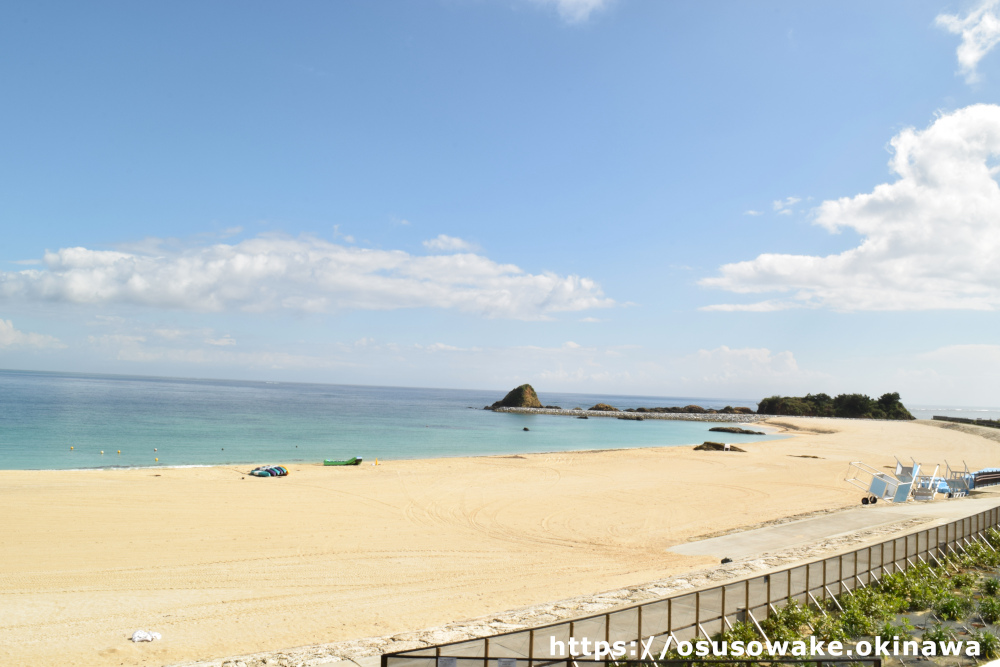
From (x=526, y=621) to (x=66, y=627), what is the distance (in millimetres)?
9537

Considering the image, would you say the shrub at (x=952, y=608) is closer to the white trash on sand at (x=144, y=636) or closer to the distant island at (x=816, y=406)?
the white trash on sand at (x=144, y=636)

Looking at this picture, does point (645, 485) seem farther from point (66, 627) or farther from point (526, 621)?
point (66, 627)

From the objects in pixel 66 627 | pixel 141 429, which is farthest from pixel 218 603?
pixel 141 429

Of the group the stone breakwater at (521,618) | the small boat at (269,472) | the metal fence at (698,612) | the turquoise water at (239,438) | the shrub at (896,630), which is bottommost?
the turquoise water at (239,438)

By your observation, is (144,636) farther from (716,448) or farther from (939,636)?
(716,448)

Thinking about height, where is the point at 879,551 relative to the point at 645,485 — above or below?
above

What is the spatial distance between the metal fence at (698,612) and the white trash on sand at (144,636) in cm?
644

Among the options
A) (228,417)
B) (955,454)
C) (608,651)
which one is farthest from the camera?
(228,417)

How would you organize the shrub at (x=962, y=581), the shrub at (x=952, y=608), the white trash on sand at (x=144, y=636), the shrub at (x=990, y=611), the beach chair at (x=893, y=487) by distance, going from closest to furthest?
1. the shrub at (x=990, y=611)
2. the shrub at (x=952, y=608)
3. the white trash on sand at (x=144, y=636)
4. the shrub at (x=962, y=581)
5. the beach chair at (x=893, y=487)

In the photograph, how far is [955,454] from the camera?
52219 millimetres

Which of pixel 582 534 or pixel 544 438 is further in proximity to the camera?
pixel 544 438

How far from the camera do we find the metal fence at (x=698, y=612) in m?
8.23

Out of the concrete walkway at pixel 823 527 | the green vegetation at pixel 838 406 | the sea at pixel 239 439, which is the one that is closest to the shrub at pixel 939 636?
the concrete walkway at pixel 823 527

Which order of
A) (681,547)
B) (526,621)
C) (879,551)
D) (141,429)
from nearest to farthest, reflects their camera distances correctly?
(526,621) → (879,551) → (681,547) → (141,429)
